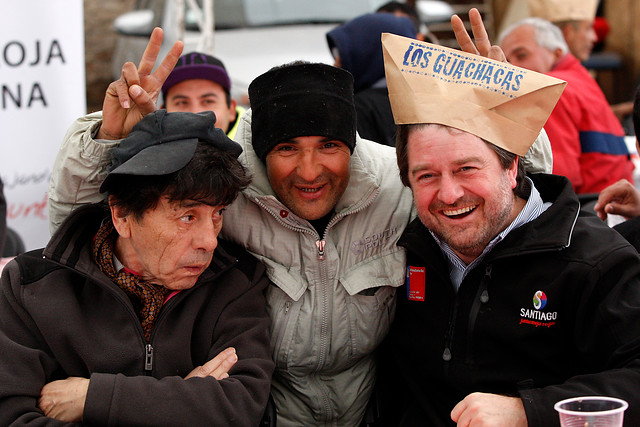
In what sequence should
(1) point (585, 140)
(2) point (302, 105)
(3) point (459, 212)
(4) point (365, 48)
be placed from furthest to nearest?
(1) point (585, 140) < (4) point (365, 48) < (2) point (302, 105) < (3) point (459, 212)

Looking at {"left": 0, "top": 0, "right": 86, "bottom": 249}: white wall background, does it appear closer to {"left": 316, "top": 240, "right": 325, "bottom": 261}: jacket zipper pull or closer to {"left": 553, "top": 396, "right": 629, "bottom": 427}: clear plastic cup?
{"left": 316, "top": 240, "right": 325, "bottom": 261}: jacket zipper pull

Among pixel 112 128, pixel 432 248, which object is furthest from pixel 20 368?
pixel 432 248

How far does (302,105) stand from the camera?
8.98 feet

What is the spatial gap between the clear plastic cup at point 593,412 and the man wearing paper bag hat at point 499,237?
46cm

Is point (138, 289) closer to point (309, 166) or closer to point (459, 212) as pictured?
point (309, 166)

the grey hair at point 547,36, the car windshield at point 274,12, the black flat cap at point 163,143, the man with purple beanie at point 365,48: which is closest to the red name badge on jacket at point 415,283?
the black flat cap at point 163,143

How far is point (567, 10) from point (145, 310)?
4.92 metres

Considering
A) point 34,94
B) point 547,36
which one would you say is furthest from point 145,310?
point 547,36

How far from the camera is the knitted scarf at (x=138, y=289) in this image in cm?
245

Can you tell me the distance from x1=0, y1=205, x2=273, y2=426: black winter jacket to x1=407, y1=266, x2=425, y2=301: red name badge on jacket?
522 millimetres

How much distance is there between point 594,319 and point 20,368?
66.5 inches

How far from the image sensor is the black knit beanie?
273cm

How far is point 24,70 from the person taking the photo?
399 cm

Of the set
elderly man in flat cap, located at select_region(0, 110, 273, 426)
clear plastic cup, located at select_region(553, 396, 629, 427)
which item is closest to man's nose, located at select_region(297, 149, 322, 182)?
elderly man in flat cap, located at select_region(0, 110, 273, 426)
